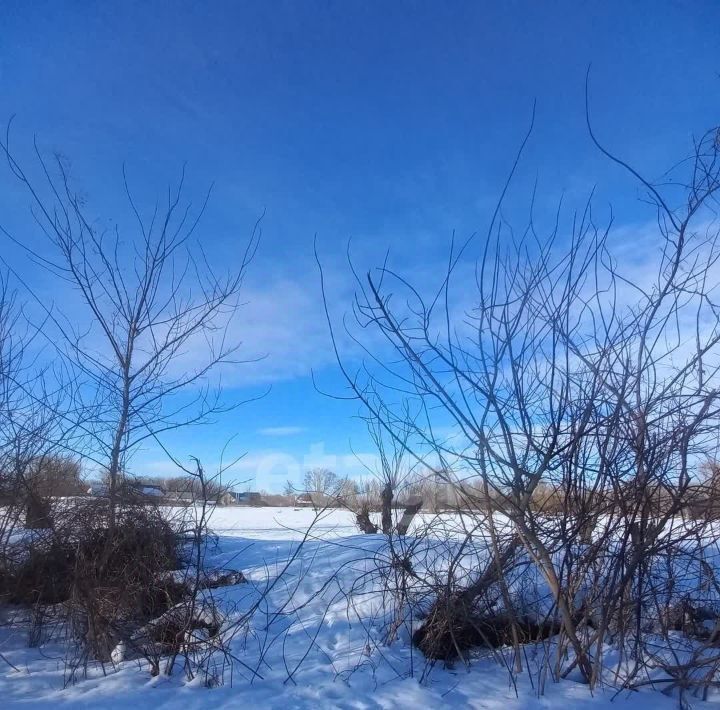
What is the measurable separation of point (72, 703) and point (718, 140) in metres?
5.03

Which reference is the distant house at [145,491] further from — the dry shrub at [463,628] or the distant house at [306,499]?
the dry shrub at [463,628]

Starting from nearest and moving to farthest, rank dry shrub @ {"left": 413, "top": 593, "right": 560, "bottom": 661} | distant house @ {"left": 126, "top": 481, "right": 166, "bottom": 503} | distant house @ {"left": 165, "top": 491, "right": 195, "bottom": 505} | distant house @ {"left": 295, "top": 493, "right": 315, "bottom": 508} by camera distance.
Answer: dry shrub @ {"left": 413, "top": 593, "right": 560, "bottom": 661}
distant house @ {"left": 295, "top": 493, "right": 315, "bottom": 508}
distant house @ {"left": 126, "top": 481, "right": 166, "bottom": 503}
distant house @ {"left": 165, "top": 491, "right": 195, "bottom": 505}

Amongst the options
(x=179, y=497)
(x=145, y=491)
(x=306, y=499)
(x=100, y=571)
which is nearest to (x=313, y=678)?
(x=306, y=499)

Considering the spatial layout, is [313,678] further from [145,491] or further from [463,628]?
[145,491]

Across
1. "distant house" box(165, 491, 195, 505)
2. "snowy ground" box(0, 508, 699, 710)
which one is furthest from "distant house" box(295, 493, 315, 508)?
"distant house" box(165, 491, 195, 505)

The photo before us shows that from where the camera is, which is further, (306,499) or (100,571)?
(306,499)

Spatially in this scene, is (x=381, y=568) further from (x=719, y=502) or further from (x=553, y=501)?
(x=719, y=502)

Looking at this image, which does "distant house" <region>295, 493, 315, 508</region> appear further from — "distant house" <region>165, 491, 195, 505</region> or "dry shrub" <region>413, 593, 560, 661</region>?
"dry shrub" <region>413, 593, 560, 661</region>

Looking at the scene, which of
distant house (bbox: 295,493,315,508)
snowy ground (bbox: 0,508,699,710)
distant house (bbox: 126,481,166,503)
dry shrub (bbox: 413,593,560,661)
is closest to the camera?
snowy ground (bbox: 0,508,699,710)

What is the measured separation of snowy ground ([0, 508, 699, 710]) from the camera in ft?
10.9

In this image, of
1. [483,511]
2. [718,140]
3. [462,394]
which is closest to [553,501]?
[483,511]

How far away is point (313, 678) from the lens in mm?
3824

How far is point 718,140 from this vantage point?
3125mm

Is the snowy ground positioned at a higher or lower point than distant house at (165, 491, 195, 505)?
lower
